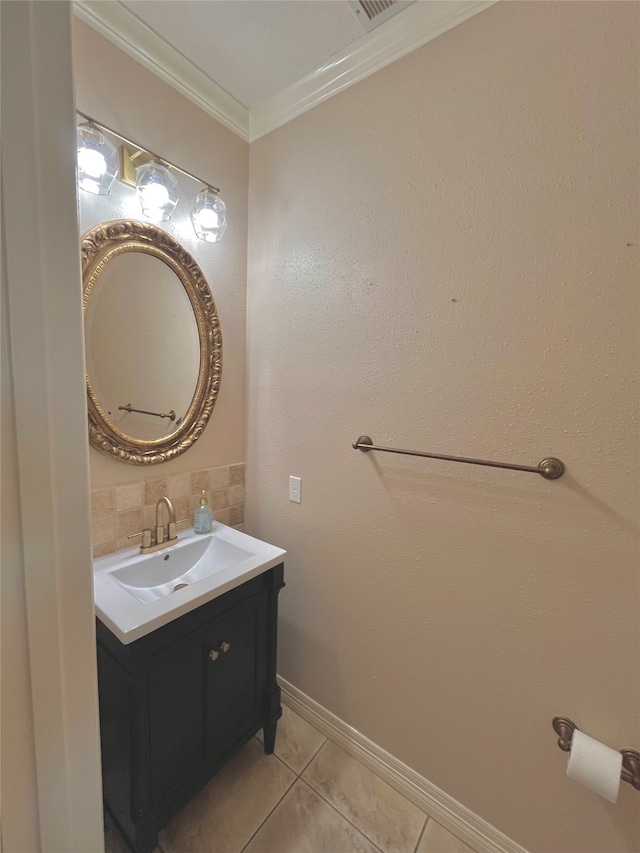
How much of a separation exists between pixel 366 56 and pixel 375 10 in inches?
4.5

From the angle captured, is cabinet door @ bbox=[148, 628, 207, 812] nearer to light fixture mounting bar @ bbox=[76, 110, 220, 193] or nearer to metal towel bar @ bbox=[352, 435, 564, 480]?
metal towel bar @ bbox=[352, 435, 564, 480]

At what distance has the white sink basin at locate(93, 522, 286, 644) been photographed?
0.94m

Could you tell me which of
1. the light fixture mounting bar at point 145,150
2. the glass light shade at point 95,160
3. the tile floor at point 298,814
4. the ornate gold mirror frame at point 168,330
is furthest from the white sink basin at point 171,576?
the light fixture mounting bar at point 145,150

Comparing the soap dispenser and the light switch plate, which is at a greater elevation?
the light switch plate

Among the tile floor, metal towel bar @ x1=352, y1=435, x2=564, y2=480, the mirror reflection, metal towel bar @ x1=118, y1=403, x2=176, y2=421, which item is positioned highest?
the mirror reflection

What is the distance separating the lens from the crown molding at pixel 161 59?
1073 mm

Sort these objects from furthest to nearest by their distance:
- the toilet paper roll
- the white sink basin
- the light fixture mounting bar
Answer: the light fixture mounting bar → the white sink basin → the toilet paper roll

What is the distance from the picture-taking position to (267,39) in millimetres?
1165

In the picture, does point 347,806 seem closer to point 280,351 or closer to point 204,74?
point 280,351

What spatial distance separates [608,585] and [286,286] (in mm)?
1450

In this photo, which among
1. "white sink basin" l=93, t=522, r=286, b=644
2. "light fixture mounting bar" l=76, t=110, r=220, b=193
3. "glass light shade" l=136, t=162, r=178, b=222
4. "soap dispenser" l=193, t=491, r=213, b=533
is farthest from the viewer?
"soap dispenser" l=193, t=491, r=213, b=533

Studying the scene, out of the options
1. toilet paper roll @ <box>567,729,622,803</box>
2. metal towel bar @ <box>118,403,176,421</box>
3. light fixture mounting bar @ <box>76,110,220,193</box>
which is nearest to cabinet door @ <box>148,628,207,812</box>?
metal towel bar @ <box>118,403,176,421</box>

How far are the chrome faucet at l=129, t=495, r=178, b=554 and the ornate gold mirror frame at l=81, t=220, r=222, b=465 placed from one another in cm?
18

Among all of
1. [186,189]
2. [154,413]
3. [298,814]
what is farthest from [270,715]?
[186,189]
